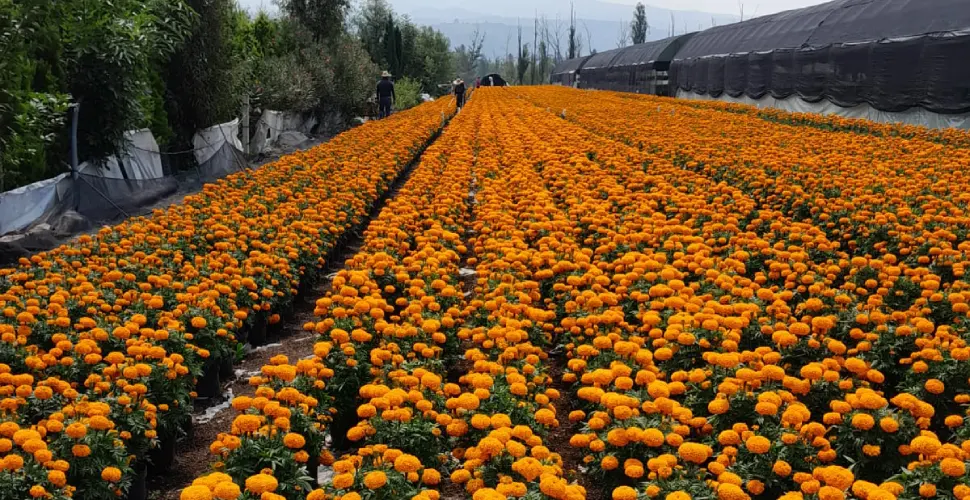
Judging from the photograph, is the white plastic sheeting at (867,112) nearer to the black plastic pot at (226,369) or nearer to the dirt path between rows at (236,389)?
the dirt path between rows at (236,389)

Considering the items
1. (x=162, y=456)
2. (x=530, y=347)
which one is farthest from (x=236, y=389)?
(x=530, y=347)

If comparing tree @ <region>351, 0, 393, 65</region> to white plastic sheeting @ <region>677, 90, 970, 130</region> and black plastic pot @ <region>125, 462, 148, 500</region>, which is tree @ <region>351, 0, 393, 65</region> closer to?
white plastic sheeting @ <region>677, 90, 970, 130</region>

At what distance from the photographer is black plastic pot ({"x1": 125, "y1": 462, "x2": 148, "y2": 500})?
4.65 meters

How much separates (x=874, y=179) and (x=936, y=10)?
46.3 ft

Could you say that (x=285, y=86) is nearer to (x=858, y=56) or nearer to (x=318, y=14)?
(x=318, y=14)

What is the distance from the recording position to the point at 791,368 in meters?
5.44

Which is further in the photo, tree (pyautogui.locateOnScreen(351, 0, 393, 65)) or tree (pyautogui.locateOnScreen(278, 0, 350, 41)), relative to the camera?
tree (pyautogui.locateOnScreen(351, 0, 393, 65))

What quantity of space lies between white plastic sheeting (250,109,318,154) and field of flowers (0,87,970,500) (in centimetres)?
1225

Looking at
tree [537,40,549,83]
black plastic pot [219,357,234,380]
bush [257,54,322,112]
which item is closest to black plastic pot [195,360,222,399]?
black plastic pot [219,357,234,380]

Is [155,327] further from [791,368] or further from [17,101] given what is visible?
[17,101]

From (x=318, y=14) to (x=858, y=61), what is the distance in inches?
807

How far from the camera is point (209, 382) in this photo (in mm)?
6316

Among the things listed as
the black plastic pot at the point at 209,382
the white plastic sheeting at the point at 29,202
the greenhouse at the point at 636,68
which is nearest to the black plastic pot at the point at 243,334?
the black plastic pot at the point at 209,382

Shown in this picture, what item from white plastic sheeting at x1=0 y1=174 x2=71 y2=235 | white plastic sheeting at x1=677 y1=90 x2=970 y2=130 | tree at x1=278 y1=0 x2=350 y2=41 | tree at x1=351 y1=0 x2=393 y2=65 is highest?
tree at x1=351 y1=0 x2=393 y2=65
